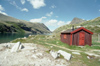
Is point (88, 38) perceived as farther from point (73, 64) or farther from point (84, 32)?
point (73, 64)

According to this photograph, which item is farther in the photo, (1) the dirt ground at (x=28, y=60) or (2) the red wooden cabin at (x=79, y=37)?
(2) the red wooden cabin at (x=79, y=37)

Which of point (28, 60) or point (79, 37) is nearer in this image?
point (28, 60)

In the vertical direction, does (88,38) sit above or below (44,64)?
above

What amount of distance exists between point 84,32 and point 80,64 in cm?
1139

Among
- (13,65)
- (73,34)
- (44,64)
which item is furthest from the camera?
(73,34)

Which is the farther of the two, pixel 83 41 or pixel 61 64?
pixel 83 41

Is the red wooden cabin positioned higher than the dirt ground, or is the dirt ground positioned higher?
the red wooden cabin

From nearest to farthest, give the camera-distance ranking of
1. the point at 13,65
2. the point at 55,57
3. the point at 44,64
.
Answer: the point at 13,65 → the point at 44,64 → the point at 55,57

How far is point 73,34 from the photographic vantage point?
17141 mm

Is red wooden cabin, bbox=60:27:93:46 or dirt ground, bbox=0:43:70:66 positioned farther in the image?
red wooden cabin, bbox=60:27:93:46

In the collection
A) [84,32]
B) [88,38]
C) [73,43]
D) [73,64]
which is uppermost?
[84,32]

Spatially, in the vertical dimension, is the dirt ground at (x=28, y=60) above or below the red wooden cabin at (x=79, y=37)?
below

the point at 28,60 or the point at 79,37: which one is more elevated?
the point at 79,37

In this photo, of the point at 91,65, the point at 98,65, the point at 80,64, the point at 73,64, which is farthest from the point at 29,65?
the point at 98,65
